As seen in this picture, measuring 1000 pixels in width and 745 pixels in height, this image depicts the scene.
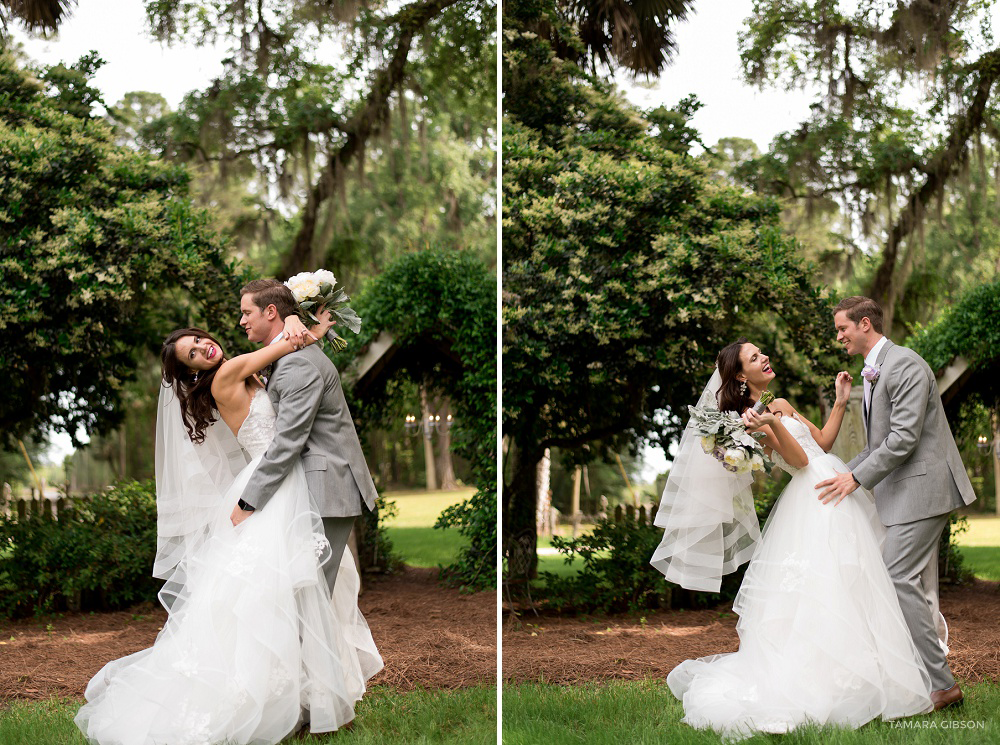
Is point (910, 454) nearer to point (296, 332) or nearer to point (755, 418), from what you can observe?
point (755, 418)

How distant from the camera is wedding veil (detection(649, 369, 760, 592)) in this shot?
4254mm

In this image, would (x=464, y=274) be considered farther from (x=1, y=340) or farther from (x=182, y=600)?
(x=182, y=600)

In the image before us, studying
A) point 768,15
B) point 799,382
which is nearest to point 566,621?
point 799,382

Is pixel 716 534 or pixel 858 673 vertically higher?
pixel 716 534

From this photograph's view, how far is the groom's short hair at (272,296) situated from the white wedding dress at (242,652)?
680 millimetres

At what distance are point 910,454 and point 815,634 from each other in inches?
37.5

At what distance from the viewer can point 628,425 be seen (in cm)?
787

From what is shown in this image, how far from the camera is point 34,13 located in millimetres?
7918

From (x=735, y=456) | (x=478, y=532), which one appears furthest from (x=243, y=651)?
(x=478, y=532)

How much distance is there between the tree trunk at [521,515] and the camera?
24.1 feet

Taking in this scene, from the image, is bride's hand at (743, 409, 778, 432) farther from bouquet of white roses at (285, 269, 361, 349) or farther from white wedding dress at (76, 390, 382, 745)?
white wedding dress at (76, 390, 382, 745)

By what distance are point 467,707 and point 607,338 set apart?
2.91m

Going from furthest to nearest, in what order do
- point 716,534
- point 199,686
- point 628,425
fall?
1. point 628,425
2. point 716,534
3. point 199,686

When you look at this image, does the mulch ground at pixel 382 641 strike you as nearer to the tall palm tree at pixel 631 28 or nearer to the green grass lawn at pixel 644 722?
the green grass lawn at pixel 644 722
